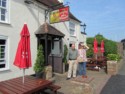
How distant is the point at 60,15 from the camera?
11250 mm

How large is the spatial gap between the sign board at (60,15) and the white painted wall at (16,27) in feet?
4.88

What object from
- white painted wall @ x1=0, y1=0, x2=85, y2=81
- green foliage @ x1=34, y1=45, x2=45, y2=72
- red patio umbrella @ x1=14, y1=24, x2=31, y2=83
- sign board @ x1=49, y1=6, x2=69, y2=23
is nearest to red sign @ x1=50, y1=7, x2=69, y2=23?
sign board @ x1=49, y1=6, x2=69, y2=23

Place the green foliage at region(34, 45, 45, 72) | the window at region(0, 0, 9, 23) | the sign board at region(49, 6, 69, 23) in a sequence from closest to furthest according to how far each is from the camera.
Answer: the window at region(0, 0, 9, 23) → the green foliage at region(34, 45, 45, 72) → the sign board at region(49, 6, 69, 23)

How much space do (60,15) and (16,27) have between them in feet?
10.6

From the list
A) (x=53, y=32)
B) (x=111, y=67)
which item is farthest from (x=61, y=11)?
(x=111, y=67)

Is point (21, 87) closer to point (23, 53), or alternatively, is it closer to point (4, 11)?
point (23, 53)

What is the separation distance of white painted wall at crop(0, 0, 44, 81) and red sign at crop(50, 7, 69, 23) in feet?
4.88

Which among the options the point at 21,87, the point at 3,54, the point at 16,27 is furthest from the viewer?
the point at 16,27

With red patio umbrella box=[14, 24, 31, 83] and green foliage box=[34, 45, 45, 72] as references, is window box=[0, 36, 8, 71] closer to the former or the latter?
green foliage box=[34, 45, 45, 72]

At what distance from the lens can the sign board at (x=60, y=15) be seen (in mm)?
10834

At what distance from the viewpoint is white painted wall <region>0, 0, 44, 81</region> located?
29.5 ft

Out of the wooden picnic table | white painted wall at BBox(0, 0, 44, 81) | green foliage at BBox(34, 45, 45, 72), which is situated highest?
white painted wall at BBox(0, 0, 44, 81)

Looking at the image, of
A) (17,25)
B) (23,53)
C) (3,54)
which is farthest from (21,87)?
(17,25)

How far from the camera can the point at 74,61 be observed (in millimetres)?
9414
